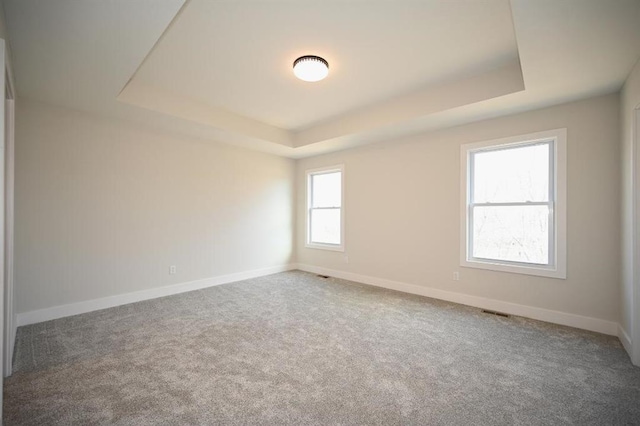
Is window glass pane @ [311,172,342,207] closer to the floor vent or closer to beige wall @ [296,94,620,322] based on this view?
beige wall @ [296,94,620,322]

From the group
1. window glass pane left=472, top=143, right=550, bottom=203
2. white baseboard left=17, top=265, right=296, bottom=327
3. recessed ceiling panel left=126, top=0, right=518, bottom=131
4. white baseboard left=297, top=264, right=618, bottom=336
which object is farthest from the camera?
window glass pane left=472, top=143, right=550, bottom=203

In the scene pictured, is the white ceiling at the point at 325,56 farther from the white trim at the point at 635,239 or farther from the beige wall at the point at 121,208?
the white trim at the point at 635,239

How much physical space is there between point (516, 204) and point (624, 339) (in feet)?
5.32

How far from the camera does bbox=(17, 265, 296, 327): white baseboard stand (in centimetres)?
319

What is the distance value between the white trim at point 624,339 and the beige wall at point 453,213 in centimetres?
20

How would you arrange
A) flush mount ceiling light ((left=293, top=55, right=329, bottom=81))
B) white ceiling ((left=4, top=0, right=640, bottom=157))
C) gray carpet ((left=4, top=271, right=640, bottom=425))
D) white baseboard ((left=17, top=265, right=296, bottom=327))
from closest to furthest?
gray carpet ((left=4, top=271, right=640, bottom=425)) → white ceiling ((left=4, top=0, right=640, bottom=157)) → flush mount ceiling light ((left=293, top=55, right=329, bottom=81)) → white baseboard ((left=17, top=265, right=296, bottom=327))

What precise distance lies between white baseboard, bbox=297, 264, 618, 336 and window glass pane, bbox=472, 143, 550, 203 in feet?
4.34

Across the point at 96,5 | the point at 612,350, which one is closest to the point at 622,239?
the point at 612,350

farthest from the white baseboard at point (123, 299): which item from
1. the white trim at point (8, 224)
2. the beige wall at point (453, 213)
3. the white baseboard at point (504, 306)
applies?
the white baseboard at point (504, 306)

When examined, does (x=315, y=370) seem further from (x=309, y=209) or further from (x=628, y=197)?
(x=309, y=209)

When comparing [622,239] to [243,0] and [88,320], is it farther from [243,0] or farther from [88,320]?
[88,320]

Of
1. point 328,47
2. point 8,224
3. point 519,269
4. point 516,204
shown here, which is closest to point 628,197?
point 516,204

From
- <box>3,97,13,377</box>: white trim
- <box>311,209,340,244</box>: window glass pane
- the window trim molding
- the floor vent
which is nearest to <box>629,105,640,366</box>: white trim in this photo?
the floor vent

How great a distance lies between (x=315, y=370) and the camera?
88.1 inches
